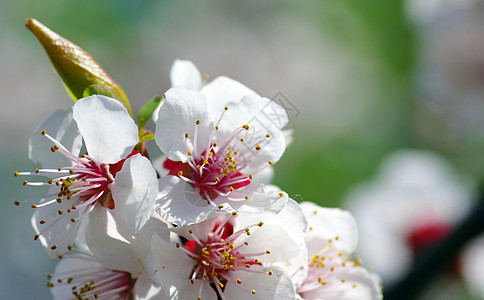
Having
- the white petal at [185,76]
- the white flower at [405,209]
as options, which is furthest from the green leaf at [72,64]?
the white flower at [405,209]

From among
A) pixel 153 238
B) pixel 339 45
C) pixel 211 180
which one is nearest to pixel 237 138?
pixel 211 180

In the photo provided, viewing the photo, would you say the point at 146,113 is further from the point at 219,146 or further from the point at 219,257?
the point at 219,257

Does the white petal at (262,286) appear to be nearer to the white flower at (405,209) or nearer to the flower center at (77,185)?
the flower center at (77,185)

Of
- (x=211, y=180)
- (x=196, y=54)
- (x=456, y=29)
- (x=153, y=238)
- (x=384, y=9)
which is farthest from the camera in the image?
(x=196, y=54)

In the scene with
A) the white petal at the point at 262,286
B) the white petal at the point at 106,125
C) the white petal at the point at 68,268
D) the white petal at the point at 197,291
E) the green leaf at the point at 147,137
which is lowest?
the white petal at the point at 68,268

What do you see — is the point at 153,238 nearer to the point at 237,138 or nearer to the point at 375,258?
the point at 237,138

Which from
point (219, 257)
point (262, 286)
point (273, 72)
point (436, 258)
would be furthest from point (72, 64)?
point (273, 72)
